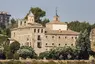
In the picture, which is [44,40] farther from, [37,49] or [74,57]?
[74,57]

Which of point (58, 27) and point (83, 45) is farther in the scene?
point (58, 27)

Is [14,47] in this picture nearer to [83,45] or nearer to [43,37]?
[43,37]

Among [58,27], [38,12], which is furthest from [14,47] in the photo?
[38,12]

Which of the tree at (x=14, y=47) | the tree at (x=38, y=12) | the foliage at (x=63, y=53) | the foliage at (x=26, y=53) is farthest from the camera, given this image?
the tree at (x=38, y=12)

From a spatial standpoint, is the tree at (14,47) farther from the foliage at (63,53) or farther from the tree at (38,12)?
the tree at (38,12)

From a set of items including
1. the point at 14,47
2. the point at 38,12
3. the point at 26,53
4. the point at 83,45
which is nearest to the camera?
the point at 26,53

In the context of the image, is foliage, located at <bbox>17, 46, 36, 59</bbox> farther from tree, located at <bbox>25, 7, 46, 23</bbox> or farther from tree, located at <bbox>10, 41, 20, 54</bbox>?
tree, located at <bbox>25, 7, 46, 23</bbox>

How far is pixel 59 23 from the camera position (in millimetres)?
90062

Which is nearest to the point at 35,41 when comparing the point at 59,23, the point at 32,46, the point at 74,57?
the point at 32,46

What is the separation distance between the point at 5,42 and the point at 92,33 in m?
15.5

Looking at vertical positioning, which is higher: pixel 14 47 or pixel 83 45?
pixel 83 45

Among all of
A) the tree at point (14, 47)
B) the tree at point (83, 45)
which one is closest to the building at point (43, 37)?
the tree at point (14, 47)

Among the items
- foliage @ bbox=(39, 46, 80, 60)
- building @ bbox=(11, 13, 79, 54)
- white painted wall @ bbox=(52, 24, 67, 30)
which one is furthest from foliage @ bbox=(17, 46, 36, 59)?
white painted wall @ bbox=(52, 24, 67, 30)

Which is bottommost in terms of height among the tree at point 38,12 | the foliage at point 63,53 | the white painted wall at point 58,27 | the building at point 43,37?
the foliage at point 63,53
